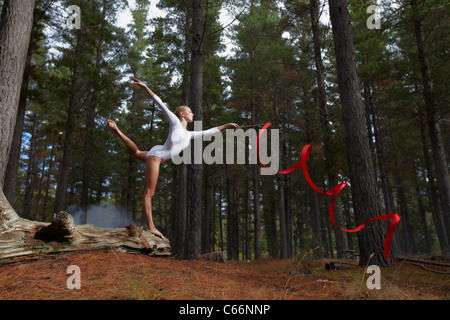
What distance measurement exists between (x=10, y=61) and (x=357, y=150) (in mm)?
7185

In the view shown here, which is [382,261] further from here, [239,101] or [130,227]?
[239,101]

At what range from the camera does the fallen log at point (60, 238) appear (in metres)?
3.90

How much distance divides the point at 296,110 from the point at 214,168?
22.8 feet

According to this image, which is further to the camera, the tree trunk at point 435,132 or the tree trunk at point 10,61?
the tree trunk at point 435,132

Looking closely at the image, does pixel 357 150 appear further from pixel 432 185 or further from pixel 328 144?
pixel 432 185

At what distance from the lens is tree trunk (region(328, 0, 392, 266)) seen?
5805mm

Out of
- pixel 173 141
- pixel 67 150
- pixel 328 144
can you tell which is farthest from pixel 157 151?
pixel 67 150

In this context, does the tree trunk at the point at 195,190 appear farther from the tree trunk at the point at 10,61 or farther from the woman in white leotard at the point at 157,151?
the tree trunk at the point at 10,61

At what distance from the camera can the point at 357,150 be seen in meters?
6.14

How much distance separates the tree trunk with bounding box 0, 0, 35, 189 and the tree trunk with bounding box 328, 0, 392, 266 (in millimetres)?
6714

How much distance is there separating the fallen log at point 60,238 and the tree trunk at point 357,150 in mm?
4281

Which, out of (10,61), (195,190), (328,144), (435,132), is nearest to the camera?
(10,61)

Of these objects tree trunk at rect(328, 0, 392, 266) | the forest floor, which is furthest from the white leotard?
tree trunk at rect(328, 0, 392, 266)

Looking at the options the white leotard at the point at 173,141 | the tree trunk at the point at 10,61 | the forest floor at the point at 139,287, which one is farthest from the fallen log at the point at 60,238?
the white leotard at the point at 173,141
